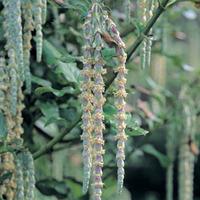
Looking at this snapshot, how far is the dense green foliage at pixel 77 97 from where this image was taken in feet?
4.19

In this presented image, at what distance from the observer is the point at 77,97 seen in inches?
78.2

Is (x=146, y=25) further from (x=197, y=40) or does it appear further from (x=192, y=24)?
(x=197, y=40)

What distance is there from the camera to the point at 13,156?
1622mm

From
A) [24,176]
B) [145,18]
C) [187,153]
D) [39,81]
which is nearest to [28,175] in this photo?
[24,176]

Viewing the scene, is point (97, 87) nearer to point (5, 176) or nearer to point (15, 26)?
point (15, 26)

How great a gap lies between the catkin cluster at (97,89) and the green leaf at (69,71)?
473mm

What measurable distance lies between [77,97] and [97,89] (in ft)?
2.41

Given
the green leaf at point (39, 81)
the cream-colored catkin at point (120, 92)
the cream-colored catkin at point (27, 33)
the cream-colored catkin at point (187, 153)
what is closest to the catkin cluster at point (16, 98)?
the cream-colored catkin at point (27, 33)

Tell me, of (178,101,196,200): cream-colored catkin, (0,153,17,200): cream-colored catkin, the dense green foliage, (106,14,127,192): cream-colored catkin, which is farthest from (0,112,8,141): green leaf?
(178,101,196,200): cream-colored catkin

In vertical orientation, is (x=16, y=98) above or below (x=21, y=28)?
below

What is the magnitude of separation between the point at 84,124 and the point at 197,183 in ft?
10.2

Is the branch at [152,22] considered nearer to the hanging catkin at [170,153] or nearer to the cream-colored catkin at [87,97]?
the cream-colored catkin at [87,97]

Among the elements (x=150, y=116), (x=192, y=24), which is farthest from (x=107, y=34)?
(x=192, y=24)

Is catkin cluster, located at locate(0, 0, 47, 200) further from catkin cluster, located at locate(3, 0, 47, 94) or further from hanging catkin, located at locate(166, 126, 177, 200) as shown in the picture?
hanging catkin, located at locate(166, 126, 177, 200)
